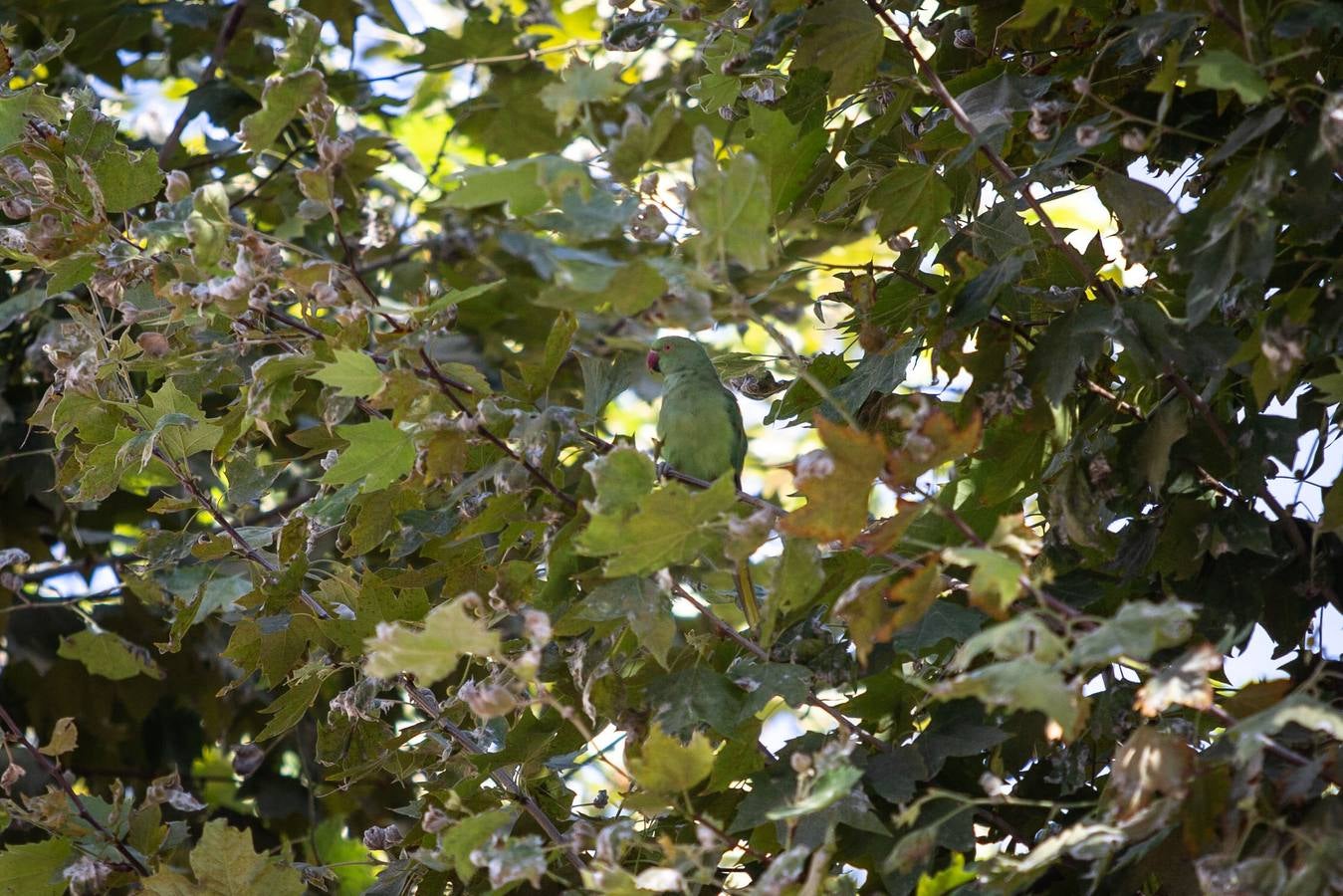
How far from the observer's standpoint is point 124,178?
1.61 m

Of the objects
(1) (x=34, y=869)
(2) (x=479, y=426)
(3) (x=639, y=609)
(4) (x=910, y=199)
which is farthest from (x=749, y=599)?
(1) (x=34, y=869)

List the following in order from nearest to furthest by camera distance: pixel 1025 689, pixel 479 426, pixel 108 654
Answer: pixel 1025 689 < pixel 479 426 < pixel 108 654

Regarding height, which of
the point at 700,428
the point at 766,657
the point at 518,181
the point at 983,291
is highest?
the point at 518,181

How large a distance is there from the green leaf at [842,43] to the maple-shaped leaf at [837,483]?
59cm

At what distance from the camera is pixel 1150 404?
1550 mm

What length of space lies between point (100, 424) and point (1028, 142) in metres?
1.26

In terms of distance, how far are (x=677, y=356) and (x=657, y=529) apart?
49.0 inches

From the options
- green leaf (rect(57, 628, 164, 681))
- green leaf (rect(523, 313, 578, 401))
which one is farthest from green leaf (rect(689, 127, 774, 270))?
green leaf (rect(57, 628, 164, 681))

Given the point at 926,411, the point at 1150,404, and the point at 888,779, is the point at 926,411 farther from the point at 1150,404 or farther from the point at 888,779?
the point at 1150,404

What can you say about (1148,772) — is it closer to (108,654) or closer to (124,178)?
(124,178)

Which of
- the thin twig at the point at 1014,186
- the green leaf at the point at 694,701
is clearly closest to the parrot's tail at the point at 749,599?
the green leaf at the point at 694,701

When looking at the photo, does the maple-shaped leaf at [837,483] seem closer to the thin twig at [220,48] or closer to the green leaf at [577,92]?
the green leaf at [577,92]

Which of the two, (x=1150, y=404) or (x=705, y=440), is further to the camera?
(x=705, y=440)

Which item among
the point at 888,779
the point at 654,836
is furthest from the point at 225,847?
the point at 888,779
